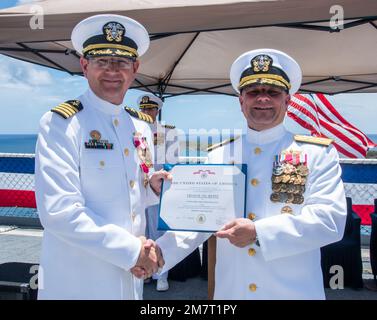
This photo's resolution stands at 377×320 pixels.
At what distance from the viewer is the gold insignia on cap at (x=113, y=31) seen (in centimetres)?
197

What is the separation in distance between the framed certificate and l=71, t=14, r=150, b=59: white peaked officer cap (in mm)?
686

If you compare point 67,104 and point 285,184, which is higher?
point 67,104

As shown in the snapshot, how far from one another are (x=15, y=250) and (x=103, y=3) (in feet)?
13.4

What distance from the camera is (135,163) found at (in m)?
2.04

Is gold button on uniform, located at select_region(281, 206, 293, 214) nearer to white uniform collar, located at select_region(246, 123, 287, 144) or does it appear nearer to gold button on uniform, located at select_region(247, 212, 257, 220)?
gold button on uniform, located at select_region(247, 212, 257, 220)

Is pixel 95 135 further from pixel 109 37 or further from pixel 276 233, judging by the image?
pixel 276 233

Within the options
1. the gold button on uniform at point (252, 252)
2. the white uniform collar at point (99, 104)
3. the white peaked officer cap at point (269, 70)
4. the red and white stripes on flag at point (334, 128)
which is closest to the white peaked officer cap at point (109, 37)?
the white uniform collar at point (99, 104)

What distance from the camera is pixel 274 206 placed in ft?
6.15

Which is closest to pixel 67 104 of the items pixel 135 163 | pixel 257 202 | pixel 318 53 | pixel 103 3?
pixel 135 163

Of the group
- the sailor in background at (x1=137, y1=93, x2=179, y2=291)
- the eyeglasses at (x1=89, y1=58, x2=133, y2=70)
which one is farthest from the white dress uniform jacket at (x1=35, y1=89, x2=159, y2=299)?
the sailor in background at (x1=137, y1=93, x2=179, y2=291)

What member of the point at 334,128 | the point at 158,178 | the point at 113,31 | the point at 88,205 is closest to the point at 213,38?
the point at 113,31

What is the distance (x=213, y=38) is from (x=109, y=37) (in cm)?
299

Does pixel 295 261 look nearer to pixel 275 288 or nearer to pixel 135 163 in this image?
pixel 275 288
